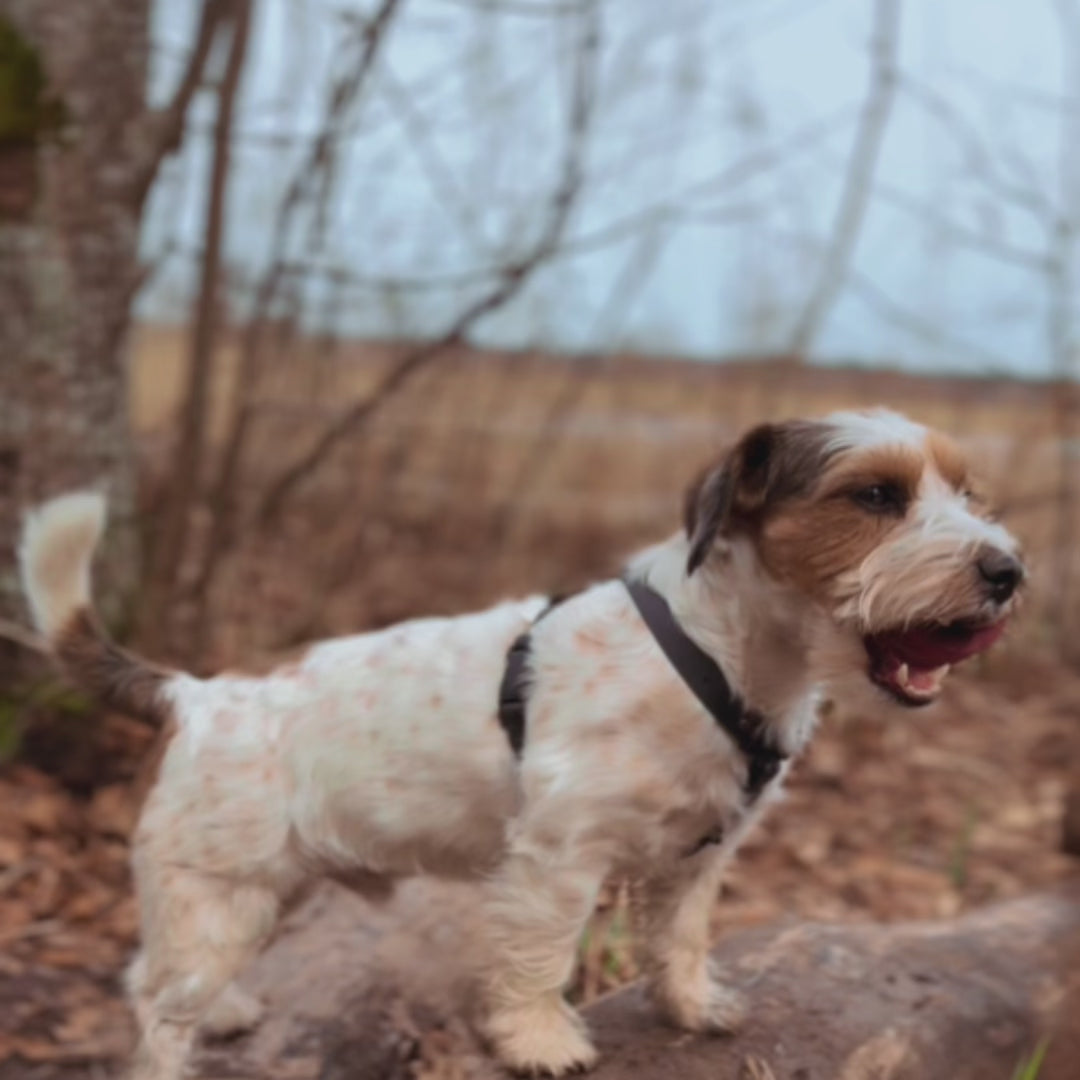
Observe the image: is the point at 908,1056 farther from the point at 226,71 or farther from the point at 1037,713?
Result: the point at 1037,713

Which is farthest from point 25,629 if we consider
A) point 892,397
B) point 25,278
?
→ point 892,397

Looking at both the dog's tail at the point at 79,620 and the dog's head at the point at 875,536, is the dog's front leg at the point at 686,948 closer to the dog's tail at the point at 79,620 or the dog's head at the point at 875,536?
the dog's head at the point at 875,536

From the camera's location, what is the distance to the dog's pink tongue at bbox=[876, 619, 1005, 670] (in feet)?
9.45

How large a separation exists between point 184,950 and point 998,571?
1964 mm

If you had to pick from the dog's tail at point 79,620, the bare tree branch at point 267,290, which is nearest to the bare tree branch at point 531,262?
the bare tree branch at point 267,290

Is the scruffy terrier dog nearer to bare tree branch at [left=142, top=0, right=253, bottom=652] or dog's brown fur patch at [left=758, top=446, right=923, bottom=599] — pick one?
dog's brown fur patch at [left=758, top=446, right=923, bottom=599]

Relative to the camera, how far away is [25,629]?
5.14 m

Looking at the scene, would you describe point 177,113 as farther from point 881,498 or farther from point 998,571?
point 998,571

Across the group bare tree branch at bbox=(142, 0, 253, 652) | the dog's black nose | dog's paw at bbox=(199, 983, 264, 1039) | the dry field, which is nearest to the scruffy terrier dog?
the dog's black nose

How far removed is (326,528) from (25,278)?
3.26 m

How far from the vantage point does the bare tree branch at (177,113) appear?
17.0 feet

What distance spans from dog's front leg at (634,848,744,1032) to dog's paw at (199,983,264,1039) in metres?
1.08

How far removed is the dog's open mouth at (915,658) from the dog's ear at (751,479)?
0.37 metres

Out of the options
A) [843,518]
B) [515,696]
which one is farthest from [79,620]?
[843,518]
